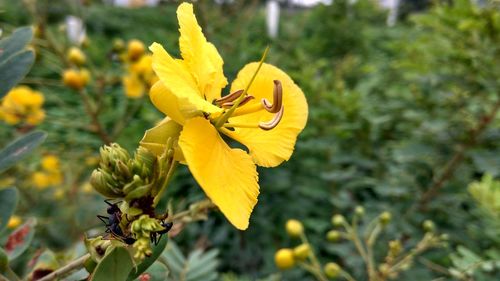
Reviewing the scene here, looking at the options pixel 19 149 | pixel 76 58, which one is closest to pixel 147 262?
pixel 19 149

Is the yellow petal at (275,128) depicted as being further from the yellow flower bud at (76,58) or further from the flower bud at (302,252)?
the yellow flower bud at (76,58)

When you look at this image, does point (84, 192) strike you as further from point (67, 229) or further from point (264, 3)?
point (264, 3)

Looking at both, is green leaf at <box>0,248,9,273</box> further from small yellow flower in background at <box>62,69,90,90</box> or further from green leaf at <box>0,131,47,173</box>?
small yellow flower in background at <box>62,69,90,90</box>

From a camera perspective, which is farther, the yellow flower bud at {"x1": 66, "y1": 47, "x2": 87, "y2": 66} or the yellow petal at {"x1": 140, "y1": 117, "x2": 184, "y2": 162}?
the yellow flower bud at {"x1": 66, "y1": 47, "x2": 87, "y2": 66}

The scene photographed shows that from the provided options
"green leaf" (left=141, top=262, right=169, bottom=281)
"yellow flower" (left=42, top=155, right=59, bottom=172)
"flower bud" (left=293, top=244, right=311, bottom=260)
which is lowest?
"yellow flower" (left=42, top=155, right=59, bottom=172)

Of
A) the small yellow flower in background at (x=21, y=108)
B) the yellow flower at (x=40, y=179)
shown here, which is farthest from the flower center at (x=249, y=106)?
the yellow flower at (x=40, y=179)

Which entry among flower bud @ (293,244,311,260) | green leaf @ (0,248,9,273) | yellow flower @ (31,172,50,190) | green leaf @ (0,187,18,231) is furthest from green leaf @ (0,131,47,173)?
yellow flower @ (31,172,50,190)

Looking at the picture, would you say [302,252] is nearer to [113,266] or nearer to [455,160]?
[455,160]
